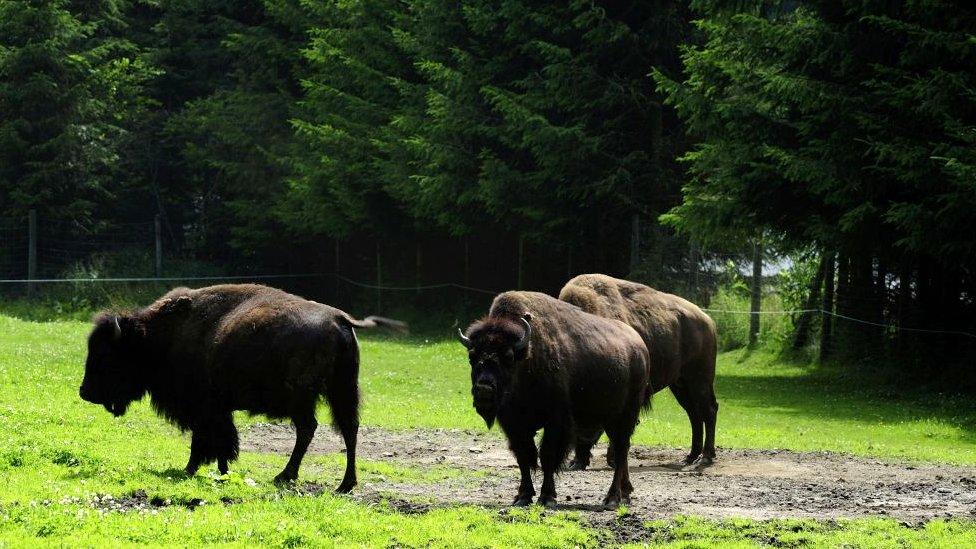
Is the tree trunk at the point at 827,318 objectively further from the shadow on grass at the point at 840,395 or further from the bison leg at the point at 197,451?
the bison leg at the point at 197,451

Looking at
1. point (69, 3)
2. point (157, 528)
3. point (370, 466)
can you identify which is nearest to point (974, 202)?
point (370, 466)

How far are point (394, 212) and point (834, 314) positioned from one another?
51.9 feet

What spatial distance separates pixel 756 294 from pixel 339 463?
16414 millimetres

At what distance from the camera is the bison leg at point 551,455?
10.6 meters

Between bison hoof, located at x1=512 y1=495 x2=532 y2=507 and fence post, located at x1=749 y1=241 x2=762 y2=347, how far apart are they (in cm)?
1782

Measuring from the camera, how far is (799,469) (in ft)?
45.4

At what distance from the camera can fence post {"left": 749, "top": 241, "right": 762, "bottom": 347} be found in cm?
2761

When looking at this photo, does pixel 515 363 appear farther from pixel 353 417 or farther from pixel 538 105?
pixel 538 105

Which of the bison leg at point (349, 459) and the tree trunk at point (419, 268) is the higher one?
the tree trunk at point (419, 268)

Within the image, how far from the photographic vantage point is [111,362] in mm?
12383

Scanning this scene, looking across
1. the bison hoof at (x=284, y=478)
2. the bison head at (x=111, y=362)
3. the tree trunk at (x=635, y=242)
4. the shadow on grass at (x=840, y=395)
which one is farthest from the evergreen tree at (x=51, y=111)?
the bison hoof at (x=284, y=478)

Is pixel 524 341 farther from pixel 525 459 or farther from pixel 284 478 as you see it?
pixel 284 478

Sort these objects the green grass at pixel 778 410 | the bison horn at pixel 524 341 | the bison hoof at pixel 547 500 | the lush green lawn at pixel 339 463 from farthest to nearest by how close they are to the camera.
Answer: the green grass at pixel 778 410 → the bison hoof at pixel 547 500 → the bison horn at pixel 524 341 → the lush green lawn at pixel 339 463

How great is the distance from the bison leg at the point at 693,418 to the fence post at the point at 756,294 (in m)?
13.0
